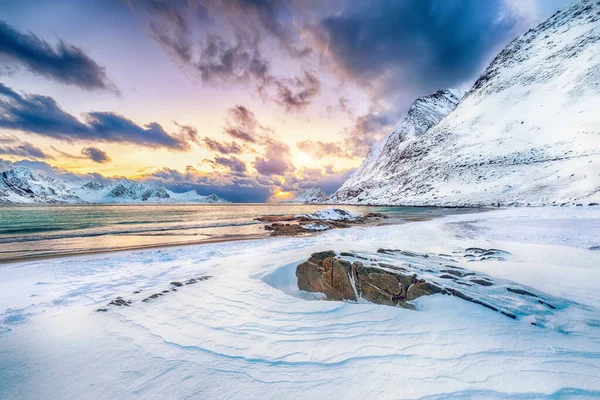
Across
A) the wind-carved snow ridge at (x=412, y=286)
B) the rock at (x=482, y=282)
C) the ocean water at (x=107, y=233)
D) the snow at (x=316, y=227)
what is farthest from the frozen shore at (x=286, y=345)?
the snow at (x=316, y=227)

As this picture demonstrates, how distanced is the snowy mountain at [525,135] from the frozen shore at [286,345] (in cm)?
4404

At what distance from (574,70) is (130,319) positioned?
14368 centimetres

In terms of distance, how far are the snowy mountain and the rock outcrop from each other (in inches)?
1666

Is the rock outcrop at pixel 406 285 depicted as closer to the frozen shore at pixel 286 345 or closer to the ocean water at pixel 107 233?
the frozen shore at pixel 286 345

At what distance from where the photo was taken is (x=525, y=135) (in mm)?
84000

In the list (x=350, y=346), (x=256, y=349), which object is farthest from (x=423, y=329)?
(x=256, y=349)

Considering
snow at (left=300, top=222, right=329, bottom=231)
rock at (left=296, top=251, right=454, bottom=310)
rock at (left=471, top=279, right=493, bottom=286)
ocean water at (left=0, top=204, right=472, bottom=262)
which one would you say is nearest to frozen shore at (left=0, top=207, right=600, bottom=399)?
rock at (left=296, top=251, right=454, bottom=310)

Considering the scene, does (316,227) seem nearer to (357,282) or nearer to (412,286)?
(357,282)

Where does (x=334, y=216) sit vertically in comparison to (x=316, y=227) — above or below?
above

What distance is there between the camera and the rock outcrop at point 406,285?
189 inches

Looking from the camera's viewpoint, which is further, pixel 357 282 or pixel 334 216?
pixel 334 216

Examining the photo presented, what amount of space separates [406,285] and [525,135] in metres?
114

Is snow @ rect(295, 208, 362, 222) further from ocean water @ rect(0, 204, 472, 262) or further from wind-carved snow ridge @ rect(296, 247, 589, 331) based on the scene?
wind-carved snow ridge @ rect(296, 247, 589, 331)

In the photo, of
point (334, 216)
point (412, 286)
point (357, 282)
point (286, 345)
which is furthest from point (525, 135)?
point (286, 345)
